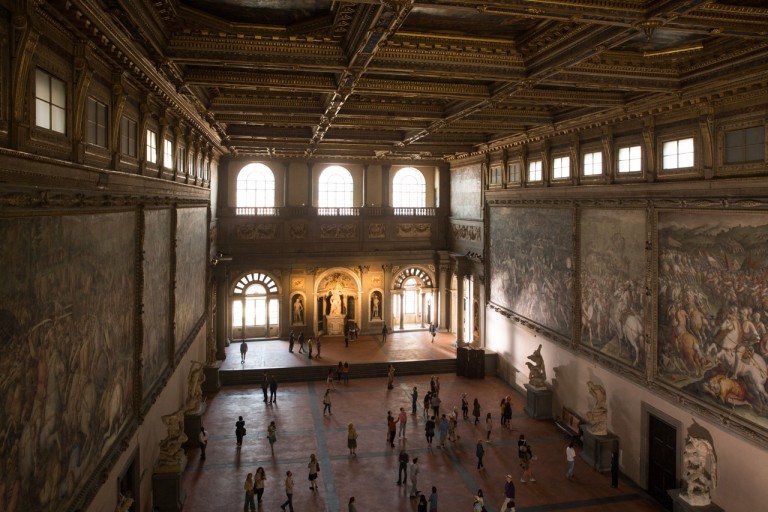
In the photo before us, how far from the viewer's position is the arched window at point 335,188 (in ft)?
95.1

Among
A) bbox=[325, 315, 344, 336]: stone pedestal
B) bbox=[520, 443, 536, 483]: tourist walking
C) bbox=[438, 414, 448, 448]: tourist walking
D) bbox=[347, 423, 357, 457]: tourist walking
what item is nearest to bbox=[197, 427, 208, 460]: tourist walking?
bbox=[347, 423, 357, 457]: tourist walking

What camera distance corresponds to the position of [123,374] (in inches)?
354

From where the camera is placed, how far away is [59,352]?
618 centimetres

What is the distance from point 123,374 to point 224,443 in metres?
8.46

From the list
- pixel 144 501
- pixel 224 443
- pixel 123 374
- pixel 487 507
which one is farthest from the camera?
pixel 224 443

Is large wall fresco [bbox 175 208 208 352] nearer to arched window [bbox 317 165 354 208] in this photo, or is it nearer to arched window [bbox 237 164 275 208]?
arched window [bbox 237 164 275 208]

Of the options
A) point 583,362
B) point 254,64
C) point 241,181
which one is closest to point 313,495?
point 583,362

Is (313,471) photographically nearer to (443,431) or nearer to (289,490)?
(289,490)

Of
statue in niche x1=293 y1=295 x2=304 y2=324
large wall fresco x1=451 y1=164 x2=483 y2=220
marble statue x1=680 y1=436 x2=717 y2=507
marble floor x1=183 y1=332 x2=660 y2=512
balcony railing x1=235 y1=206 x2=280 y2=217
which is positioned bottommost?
marble floor x1=183 y1=332 x2=660 y2=512

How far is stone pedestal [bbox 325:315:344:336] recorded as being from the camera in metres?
29.3

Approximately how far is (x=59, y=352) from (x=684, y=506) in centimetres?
1201

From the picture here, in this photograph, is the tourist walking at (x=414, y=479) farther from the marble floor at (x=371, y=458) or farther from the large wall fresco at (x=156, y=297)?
the large wall fresco at (x=156, y=297)

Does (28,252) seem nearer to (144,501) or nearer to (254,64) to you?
(254,64)

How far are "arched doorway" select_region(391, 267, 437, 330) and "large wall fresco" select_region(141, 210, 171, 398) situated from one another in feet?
59.6
